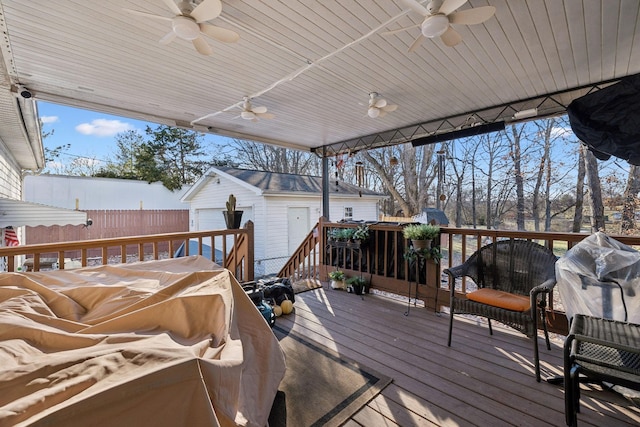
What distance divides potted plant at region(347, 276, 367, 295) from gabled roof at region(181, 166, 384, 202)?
3917 mm

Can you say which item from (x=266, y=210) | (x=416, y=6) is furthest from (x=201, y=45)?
(x=266, y=210)

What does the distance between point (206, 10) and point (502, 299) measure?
10.9ft

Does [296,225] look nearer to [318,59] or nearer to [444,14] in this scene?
[318,59]

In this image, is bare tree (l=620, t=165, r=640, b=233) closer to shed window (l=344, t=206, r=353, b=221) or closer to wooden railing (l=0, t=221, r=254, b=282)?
shed window (l=344, t=206, r=353, b=221)

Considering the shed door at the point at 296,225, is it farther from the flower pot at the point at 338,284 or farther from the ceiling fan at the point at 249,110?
the ceiling fan at the point at 249,110

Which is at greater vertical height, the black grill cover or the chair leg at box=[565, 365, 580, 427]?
the black grill cover

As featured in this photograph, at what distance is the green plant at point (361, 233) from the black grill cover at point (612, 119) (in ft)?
9.40

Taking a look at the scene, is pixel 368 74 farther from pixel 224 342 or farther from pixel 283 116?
pixel 224 342

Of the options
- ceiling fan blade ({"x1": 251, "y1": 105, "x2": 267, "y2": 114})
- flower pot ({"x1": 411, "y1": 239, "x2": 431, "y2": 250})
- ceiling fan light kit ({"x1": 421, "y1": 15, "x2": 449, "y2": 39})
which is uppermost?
ceiling fan blade ({"x1": 251, "y1": 105, "x2": 267, "y2": 114})

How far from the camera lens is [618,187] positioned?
24.6 feet

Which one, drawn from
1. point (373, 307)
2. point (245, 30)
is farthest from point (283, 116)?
point (373, 307)

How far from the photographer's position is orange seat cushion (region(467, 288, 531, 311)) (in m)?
2.33

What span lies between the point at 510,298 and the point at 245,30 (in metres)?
3.42

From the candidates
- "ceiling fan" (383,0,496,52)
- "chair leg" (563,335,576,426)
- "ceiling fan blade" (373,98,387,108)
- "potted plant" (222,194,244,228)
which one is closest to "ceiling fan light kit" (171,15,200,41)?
"ceiling fan" (383,0,496,52)
